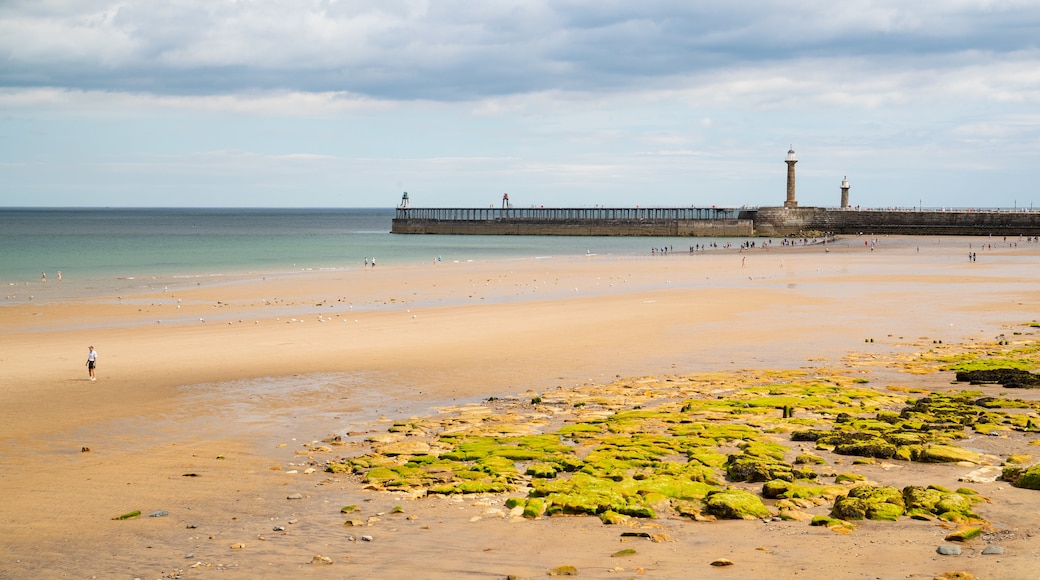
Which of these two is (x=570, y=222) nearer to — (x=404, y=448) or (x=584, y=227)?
(x=584, y=227)

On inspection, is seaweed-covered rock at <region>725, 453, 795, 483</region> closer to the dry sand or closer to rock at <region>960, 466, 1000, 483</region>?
the dry sand

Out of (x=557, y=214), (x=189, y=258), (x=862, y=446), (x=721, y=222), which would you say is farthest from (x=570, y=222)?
(x=862, y=446)

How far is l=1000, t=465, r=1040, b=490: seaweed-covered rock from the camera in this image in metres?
10.8

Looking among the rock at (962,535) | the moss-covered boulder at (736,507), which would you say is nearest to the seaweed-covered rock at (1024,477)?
the rock at (962,535)

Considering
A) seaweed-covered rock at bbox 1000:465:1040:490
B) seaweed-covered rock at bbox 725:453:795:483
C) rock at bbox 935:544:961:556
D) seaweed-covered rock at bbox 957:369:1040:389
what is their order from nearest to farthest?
rock at bbox 935:544:961:556 < seaweed-covered rock at bbox 1000:465:1040:490 < seaweed-covered rock at bbox 725:453:795:483 < seaweed-covered rock at bbox 957:369:1040:389

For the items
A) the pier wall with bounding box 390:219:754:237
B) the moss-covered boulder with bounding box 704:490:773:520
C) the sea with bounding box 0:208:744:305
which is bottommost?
the moss-covered boulder with bounding box 704:490:773:520

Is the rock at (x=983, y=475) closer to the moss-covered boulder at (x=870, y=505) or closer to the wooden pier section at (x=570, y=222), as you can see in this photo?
the moss-covered boulder at (x=870, y=505)

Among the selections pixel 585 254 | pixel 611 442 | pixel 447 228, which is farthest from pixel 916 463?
pixel 447 228

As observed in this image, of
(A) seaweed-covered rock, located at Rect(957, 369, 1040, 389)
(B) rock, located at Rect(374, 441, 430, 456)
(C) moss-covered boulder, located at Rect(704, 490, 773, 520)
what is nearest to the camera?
(C) moss-covered boulder, located at Rect(704, 490, 773, 520)

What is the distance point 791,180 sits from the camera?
11938 centimetres

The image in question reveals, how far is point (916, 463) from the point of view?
476 inches

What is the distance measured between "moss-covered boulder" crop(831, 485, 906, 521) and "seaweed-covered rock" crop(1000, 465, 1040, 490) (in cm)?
155

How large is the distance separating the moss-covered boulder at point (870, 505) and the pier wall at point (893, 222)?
101950mm

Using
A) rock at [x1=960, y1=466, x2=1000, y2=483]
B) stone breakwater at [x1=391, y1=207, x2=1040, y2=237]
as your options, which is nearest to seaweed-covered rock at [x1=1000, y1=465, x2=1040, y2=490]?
rock at [x1=960, y1=466, x2=1000, y2=483]
